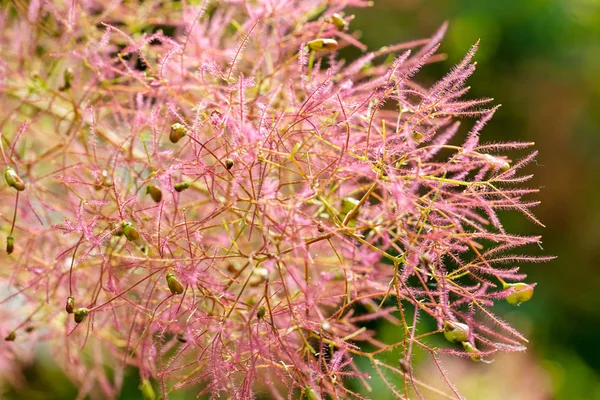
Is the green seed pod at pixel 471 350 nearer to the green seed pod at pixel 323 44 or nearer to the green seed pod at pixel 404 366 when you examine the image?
the green seed pod at pixel 404 366

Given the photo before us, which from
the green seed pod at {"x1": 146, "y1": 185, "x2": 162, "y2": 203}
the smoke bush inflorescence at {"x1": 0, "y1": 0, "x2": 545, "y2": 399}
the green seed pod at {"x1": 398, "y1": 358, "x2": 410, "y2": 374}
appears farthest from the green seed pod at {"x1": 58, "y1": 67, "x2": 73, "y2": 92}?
the green seed pod at {"x1": 398, "y1": 358, "x2": 410, "y2": 374}

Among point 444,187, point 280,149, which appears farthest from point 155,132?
point 444,187

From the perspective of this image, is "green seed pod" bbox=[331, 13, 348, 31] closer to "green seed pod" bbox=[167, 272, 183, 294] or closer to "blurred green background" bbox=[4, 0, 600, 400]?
"green seed pod" bbox=[167, 272, 183, 294]

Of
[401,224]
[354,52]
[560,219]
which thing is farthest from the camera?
[560,219]

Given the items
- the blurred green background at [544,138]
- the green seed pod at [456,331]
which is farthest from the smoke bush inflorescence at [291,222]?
the blurred green background at [544,138]

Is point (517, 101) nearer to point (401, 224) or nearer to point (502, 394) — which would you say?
point (502, 394)

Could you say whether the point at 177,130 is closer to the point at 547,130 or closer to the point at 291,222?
the point at 291,222

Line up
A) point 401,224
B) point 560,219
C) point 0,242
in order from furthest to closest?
point 560,219 → point 0,242 → point 401,224
